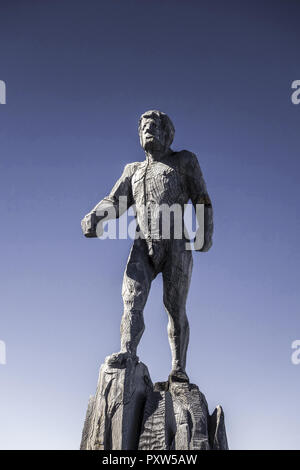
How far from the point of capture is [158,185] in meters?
6.03

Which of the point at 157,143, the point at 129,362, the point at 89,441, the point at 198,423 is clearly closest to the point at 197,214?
the point at 157,143

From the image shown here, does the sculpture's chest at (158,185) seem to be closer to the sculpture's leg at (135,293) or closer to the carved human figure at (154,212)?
the carved human figure at (154,212)

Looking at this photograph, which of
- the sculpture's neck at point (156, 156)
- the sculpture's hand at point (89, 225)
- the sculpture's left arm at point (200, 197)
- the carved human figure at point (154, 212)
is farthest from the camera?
the sculpture's neck at point (156, 156)

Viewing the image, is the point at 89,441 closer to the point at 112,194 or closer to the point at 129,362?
the point at 129,362

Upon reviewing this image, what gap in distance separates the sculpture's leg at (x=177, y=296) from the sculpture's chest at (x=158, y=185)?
1.95 feet

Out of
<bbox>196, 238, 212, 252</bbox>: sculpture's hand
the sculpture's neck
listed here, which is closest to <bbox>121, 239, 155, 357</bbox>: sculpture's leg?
<bbox>196, 238, 212, 252</bbox>: sculpture's hand

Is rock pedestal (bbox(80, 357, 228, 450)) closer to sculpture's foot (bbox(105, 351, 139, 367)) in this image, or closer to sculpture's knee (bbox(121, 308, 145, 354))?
sculpture's foot (bbox(105, 351, 139, 367))

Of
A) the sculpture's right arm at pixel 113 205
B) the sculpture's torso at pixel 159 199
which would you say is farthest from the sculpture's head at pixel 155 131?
the sculpture's right arm at pixel 113 205

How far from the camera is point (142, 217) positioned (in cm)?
603

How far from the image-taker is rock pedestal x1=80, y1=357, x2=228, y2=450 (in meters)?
4.83

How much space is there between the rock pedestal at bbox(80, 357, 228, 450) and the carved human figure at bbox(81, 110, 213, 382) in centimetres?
46

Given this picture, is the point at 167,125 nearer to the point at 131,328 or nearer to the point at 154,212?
the point at 154,212

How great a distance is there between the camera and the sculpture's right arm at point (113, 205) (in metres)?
5.99

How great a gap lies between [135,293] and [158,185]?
134cm
